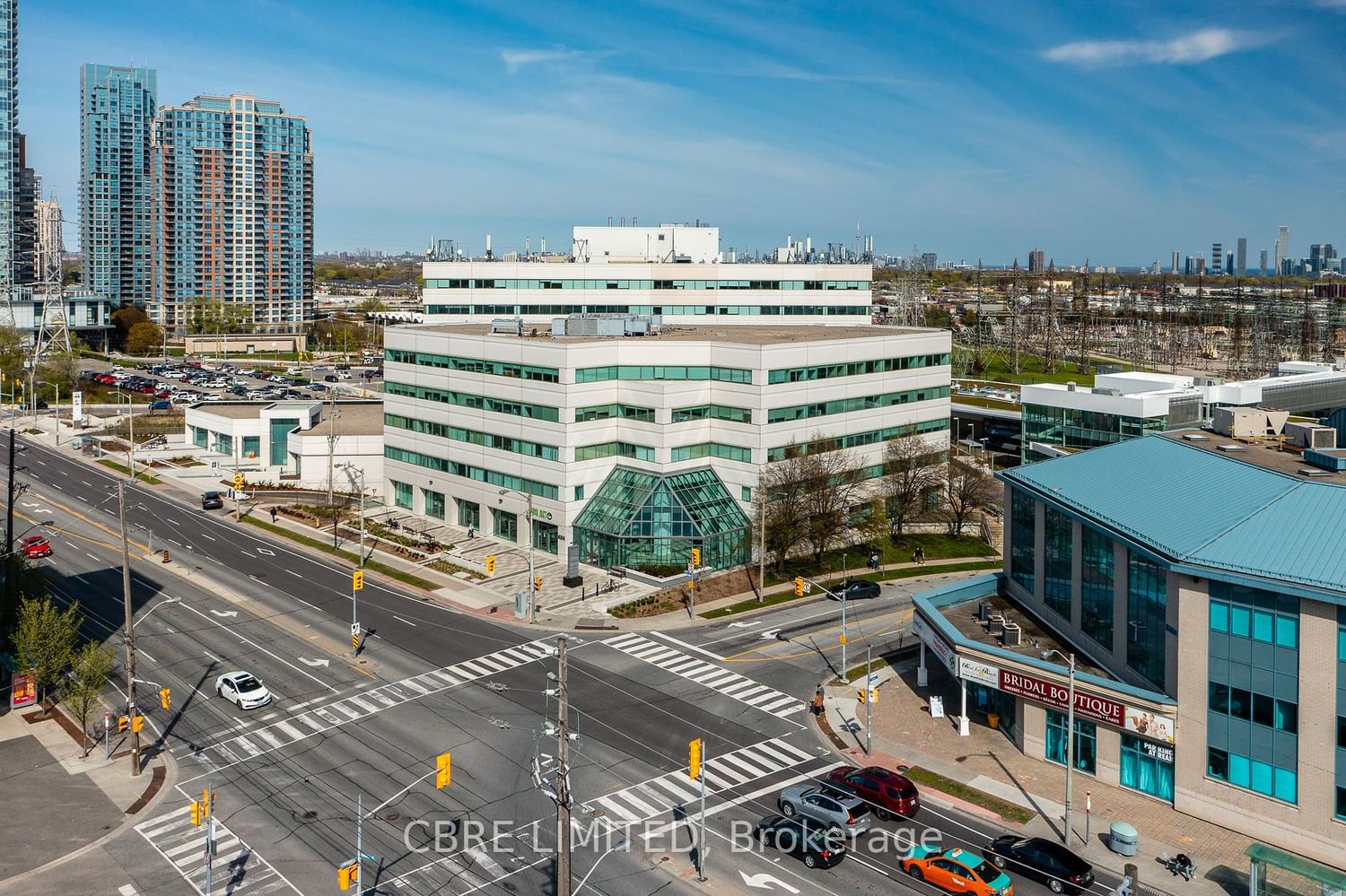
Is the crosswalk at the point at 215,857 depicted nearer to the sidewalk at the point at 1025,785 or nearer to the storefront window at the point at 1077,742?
the sidewalk at the point at 1025,785

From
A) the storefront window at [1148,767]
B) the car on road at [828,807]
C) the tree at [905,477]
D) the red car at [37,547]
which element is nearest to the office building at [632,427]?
the tree at [905,477]

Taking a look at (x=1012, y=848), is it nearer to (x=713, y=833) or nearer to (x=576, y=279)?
(x=713, y=833)

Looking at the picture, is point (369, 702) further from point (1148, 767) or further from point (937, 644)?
point (1148, 767)

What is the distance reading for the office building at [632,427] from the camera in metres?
75.9

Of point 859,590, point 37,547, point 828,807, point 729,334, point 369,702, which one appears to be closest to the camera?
point 828,807

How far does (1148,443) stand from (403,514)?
198ft

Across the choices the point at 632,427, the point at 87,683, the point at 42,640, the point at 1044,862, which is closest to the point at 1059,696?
the point at 1044,862

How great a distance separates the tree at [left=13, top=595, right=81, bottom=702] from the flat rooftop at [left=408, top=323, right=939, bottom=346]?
4207 centimetres

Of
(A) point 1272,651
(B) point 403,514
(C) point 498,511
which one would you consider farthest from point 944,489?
(A) point 1272,651

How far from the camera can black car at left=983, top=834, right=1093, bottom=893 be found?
3419cm

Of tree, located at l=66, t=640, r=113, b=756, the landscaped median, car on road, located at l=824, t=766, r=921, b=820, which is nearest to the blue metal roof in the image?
car on road, located at l=824, t=766, r=921, b=820

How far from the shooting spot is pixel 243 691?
49812mm

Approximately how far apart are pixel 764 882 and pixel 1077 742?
16.7 metres

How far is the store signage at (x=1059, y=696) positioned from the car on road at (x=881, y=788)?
7.02 metres
